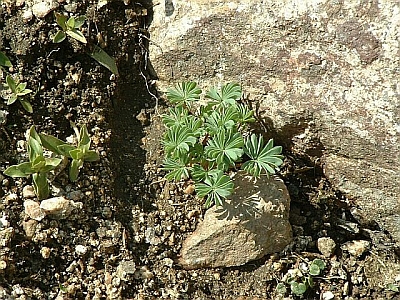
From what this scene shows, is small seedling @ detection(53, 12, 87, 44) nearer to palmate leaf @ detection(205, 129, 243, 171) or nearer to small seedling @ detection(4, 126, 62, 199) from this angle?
small seedling @ detection(4, 126, 62, 199)

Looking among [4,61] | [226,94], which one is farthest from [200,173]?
[4,61]

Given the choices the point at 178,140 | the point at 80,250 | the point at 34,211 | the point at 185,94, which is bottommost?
the point at 80,250

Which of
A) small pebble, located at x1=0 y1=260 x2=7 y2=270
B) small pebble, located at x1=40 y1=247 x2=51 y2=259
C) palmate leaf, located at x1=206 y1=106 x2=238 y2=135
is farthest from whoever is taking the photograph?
palmate leaf, located at x1=206 y1=106 x2=238 y2=135

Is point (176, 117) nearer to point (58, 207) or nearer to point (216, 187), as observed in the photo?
point (216, 187)

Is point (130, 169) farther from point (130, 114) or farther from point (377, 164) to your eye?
point (377, 164)

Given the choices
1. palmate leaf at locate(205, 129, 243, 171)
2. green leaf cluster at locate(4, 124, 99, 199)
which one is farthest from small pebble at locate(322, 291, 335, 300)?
green leaf cluster at locate(4, 124, 99, 199)

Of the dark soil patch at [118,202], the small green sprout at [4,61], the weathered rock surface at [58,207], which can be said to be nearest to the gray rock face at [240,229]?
the dark soil patch at [118,202]

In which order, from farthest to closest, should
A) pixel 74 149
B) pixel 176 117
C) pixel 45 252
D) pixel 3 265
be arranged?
pixel 176 117 → pixel 74 149 → pixel 45 252 → pixel 3 265
